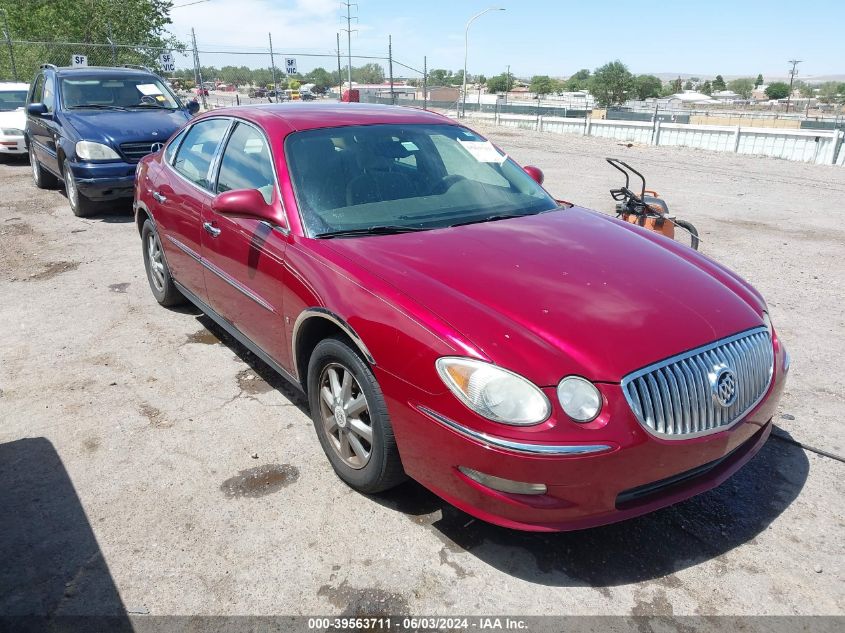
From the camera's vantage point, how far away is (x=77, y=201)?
340 inches

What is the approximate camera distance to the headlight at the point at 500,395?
218cm

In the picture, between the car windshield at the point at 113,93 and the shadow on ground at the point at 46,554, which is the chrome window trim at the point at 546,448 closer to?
the shadow on ground at the point at 46,554

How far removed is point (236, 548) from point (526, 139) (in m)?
21.2

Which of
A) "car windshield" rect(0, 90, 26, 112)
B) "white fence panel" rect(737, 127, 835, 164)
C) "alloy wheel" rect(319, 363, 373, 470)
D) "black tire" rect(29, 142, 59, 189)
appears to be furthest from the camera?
"white fence panel" rect(737, 127, 835, 164)

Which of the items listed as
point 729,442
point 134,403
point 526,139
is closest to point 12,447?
point 134,403

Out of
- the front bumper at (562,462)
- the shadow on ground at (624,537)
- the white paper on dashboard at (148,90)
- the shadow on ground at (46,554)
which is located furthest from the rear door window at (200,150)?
the white paper on dashboard at (148,90)

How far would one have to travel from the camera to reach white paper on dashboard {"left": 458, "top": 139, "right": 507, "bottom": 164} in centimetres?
397

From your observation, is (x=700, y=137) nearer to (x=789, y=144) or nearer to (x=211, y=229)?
(x=789, y=144)

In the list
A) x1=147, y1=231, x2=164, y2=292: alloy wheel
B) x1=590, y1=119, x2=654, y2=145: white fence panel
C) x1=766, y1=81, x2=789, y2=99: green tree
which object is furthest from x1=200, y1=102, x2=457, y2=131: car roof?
x1=766, y1=81, x2=789, y2=99: green tree

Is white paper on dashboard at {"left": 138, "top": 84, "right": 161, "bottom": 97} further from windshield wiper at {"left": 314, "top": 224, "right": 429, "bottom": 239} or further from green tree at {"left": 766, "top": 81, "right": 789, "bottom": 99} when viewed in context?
green tree at {"left": 766, "top": 81, "right": 789, "bottom": 99}

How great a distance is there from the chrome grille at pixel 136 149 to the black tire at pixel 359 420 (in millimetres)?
6310

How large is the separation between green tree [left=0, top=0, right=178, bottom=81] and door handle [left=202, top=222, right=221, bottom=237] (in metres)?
23.9

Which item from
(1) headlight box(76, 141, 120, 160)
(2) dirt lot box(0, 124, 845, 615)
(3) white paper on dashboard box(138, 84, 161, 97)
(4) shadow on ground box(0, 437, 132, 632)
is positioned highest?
(3) white paper on dashboard box(138, 84, 161, 97)

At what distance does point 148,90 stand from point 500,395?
897cm
